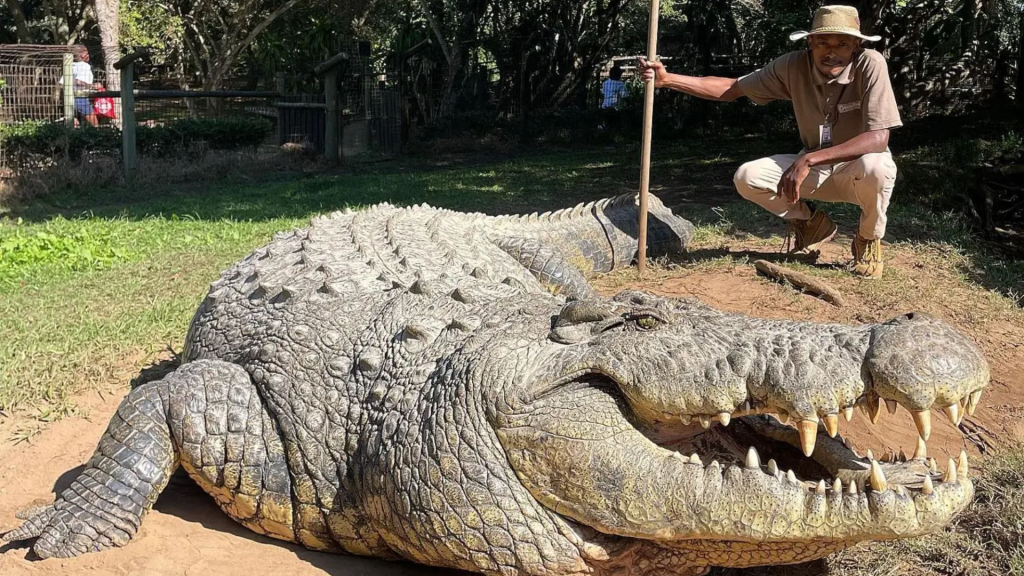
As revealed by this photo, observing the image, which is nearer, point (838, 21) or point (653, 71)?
point (838, 21)

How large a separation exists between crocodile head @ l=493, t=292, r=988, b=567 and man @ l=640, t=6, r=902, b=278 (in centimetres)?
358

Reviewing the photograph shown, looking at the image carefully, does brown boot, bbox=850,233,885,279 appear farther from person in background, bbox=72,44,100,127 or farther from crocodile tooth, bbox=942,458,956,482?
person in background, bbox=72,44,100,127

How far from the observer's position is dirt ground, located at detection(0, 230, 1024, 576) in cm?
293

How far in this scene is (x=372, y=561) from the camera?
2973 mm

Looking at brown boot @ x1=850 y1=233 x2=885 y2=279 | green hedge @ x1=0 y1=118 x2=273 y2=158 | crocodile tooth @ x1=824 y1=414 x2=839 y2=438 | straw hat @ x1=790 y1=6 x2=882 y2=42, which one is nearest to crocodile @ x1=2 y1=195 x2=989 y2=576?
crocodile tooth @ x1=824 y1=414 x2=839 y2=438

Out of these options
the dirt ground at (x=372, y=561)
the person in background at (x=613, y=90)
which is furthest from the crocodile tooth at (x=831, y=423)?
the person in background at (x=613, y=90)

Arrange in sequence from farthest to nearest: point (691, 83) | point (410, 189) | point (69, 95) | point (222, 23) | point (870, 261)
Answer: point (222, 23), point (69, 95), point (410, 189), point (691, 83), point (870, 261)

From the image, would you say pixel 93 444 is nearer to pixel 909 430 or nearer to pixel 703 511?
pixel 703 511

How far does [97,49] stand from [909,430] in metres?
34.8

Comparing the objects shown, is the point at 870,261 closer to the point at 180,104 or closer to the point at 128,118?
the point at 128,118

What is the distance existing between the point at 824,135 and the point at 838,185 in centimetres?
36

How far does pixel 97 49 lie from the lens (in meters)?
32.7

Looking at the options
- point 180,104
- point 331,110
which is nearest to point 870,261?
point 331,110

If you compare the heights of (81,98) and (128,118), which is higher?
(81,98)
